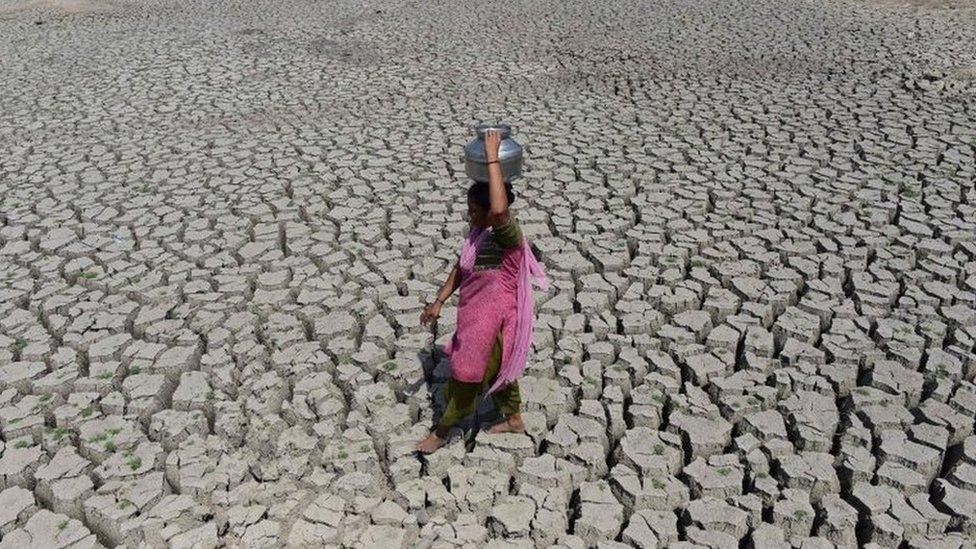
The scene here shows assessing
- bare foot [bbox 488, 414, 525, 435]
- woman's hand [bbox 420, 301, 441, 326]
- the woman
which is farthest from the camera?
bare foot [bbox 488, 414, 525, 435]

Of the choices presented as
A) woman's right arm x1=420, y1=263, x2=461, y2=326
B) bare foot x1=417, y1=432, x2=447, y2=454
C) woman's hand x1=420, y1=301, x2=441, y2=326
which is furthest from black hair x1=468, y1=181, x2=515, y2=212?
bare foot x1=417, y1=432, x2=447, y2=454

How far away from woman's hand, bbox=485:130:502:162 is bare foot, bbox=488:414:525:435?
95cm

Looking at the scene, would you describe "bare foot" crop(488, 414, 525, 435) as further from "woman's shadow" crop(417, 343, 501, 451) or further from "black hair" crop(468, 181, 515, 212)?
"black hair" crop(468, 181, 515, 212)

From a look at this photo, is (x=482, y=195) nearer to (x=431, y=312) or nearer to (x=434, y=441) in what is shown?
(x=431, y=312)

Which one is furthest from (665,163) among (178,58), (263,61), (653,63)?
(178,58)

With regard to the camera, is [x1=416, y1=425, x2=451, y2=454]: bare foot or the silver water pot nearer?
the silver water pot

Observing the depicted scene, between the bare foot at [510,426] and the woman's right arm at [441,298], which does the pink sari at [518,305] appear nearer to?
the woman's right arm at [441,298]

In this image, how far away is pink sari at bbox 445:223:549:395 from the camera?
259cm

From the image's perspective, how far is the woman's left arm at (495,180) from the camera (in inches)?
94.8

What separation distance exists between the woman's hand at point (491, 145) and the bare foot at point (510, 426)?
37.5 inches

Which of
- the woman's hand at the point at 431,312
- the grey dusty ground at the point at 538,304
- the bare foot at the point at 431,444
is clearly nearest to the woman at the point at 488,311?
the woman's hand at the point at 431,312

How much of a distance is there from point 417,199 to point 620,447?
2416 mm

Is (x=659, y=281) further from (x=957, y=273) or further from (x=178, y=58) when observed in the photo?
(x=178, y=58)

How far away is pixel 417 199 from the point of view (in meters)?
4.77
